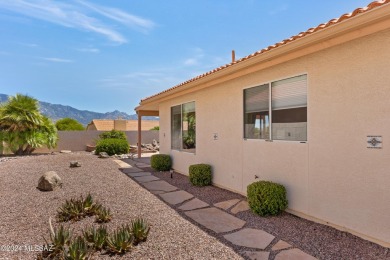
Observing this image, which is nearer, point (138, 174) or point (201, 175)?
point (201, 175)

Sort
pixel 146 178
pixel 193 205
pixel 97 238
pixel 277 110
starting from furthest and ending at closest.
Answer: pixel 146 178 → pixel 193 205 → pixel 277 110 → pixel 97 238

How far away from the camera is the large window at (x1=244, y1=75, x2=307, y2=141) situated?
4805 millimetres

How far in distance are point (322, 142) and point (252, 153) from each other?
6.40 ft

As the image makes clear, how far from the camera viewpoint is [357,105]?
149 inches

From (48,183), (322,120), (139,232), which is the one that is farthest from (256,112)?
(48,183)

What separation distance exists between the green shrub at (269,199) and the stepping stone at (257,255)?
1469 mm

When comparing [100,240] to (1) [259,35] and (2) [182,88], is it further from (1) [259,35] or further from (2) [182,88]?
(1) [259,35]

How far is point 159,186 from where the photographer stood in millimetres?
7828

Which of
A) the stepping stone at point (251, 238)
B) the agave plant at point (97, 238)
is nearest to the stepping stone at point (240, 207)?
the stepping stone at point (251, 238)

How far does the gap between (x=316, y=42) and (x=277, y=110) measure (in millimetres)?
1616

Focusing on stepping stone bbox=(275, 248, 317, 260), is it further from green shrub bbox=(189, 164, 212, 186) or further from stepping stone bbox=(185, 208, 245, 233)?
green shrub bbox=(189, 164, 212, 186)

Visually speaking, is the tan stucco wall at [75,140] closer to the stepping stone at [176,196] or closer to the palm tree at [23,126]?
the palm tree at [23,126]

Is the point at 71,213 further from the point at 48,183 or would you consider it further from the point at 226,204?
the point at 226,204

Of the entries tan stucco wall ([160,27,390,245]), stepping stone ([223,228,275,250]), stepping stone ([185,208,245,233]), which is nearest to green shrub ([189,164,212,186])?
tan stucco wall ([160,27,390,245])
